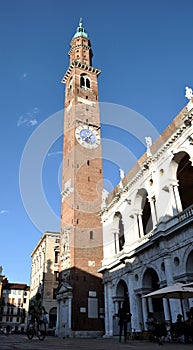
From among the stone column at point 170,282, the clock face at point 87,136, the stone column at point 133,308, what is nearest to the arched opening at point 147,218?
the stone column at point 133,308

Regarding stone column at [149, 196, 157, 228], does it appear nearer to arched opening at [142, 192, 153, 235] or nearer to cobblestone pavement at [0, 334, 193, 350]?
arched opening at [142, 192, 153, 235]

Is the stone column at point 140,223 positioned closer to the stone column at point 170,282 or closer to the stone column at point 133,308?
the stone column at point 133,308

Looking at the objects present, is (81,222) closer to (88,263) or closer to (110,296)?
(88,263)

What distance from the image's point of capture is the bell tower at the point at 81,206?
34.0 m

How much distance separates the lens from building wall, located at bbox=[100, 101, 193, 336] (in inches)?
800

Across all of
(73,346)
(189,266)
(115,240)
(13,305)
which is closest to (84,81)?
(115,240)

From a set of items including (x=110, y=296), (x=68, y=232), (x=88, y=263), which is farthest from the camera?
(x=68, y=232)

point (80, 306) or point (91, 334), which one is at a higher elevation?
point (80, 306)

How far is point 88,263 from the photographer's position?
36.0 m

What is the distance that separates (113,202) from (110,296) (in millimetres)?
9063

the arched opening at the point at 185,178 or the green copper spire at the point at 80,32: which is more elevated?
the green copper spire at the point at 80,32

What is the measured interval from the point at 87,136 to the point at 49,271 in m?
23.6

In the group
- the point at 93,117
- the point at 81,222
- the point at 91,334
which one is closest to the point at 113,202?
the point at 81,222

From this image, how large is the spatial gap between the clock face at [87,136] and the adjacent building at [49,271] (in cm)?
1949
